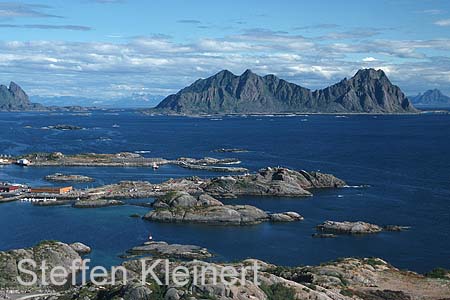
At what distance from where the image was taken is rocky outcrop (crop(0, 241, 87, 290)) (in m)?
44.1

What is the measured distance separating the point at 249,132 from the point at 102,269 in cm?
13905

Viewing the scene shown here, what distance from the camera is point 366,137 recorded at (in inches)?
6398

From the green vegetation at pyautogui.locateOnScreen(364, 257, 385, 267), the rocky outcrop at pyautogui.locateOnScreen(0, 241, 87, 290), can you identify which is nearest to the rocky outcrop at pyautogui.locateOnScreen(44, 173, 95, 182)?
the rocky outcrop at pyautogui.locateOnScreen(0, 241, 87, 290)

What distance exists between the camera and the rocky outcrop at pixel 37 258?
145 feet

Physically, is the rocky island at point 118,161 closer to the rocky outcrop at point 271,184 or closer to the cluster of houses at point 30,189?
the rocky outcrop at point 271,184

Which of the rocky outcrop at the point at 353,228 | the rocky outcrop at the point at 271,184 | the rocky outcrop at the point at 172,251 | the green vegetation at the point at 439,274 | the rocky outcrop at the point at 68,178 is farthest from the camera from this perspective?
the rocky outcrop at the point at 68,178

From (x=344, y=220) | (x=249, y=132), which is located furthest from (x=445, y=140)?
(x=344, y=220)

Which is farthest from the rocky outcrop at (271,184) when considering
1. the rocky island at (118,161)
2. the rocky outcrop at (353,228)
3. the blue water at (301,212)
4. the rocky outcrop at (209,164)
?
the rocky island at (118,161)

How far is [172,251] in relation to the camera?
53.6 m

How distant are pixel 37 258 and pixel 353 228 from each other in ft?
95.5

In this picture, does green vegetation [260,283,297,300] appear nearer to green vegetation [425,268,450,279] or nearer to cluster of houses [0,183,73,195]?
green vegetation [425,268,450,279]

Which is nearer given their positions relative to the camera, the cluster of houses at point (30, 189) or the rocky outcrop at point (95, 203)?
the rocky outcrop at point (95, 203)

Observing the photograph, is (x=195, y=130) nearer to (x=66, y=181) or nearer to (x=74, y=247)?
(x=66, y=181)

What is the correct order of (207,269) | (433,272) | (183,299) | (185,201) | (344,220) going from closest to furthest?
(183,299), (207,269), (433,272), (344,220), (185,201)
